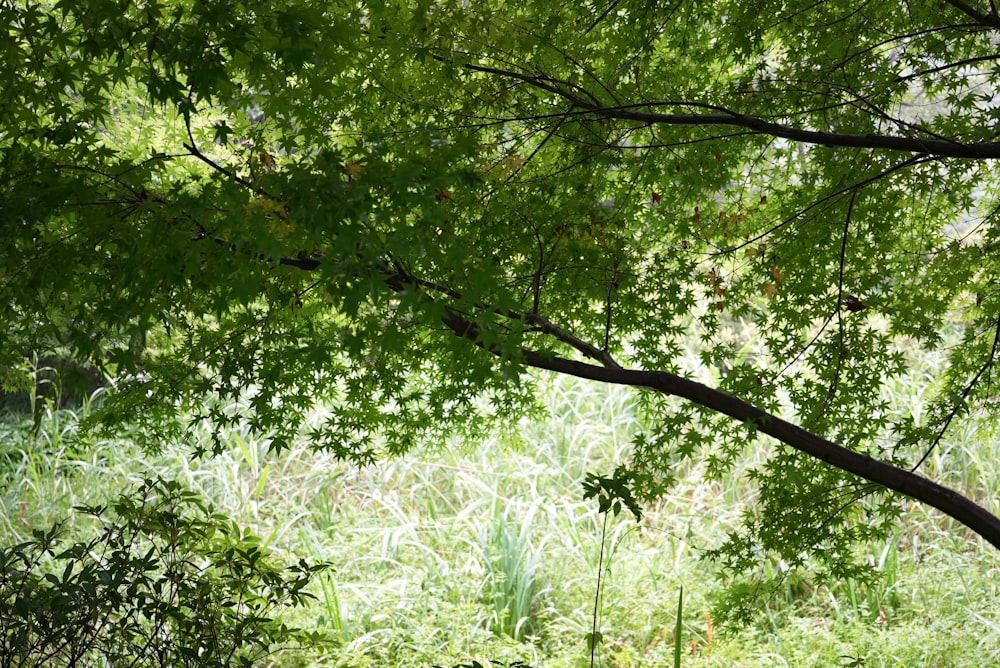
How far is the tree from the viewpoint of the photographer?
1.90 metres

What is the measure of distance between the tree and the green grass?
3.80ft

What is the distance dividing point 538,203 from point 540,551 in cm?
286

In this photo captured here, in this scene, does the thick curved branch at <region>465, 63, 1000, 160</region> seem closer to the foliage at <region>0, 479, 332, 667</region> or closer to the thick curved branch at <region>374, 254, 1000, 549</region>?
the thick curved branch at <region>374, 254, 1000, 549</region>

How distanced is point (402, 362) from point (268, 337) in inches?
24.0

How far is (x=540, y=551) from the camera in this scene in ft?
16.7

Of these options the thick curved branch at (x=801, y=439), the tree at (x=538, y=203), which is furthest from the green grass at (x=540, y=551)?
the thick curved branch at (x=801, y=439)

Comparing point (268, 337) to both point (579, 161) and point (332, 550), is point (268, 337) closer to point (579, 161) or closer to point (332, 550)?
point (579, 161)

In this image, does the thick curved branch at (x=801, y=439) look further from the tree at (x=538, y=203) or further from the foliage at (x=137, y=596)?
the foliage at (x=137, y=596)

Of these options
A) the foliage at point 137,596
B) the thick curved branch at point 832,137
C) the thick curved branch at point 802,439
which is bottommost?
the foliage at point 137,596

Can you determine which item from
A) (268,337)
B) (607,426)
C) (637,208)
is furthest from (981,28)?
(607,426)

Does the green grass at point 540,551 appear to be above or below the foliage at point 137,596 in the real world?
above

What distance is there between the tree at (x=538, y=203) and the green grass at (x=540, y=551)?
45.7 inches

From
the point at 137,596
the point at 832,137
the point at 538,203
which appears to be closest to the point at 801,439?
→ the point at 832,137

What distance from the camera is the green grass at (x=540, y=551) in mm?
4566
